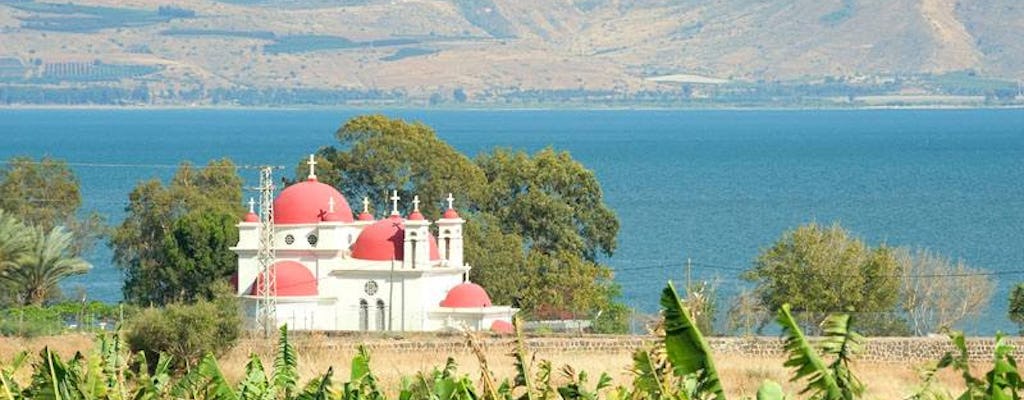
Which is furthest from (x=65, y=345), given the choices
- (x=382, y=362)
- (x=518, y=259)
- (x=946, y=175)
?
(x=946, y=175)

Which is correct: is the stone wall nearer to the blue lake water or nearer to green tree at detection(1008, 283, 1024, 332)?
green tree at detection(1008, 283, 1024, 332)

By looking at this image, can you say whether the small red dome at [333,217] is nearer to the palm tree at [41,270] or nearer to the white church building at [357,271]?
the white church building at [357,271]

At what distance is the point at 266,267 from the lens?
36.2 metres

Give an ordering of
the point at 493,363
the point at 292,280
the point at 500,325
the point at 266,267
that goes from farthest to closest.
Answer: the point at 292,280
the point at 266,267
the point at 500,325
the point at 493,363

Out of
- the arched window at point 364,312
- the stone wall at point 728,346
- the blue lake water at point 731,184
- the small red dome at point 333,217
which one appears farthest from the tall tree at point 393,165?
the stone wall at point 728,346

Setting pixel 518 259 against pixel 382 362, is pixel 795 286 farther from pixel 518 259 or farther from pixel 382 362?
pixel 382 362

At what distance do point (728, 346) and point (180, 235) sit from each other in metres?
17.2

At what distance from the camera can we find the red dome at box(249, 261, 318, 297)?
1470 inches

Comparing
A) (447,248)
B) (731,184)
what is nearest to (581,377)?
(447,248)

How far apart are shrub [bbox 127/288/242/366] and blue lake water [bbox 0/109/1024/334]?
Result: 19.2m

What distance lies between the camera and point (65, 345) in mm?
26516

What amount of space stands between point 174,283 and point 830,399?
117 feet

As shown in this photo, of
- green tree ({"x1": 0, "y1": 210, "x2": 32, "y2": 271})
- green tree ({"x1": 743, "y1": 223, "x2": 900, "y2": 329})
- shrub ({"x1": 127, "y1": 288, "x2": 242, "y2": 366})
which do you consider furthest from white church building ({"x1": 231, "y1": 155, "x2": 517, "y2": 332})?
shrub ({"x1": 127, "y1": 288, "x2": 242, "y2": 366})

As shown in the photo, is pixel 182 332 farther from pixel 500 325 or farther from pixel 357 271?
pixel 357 271
